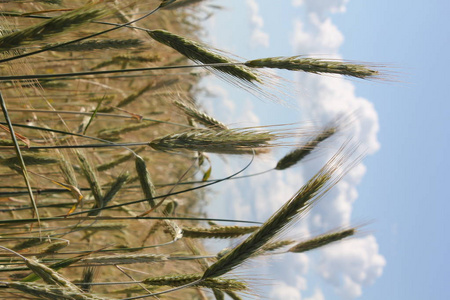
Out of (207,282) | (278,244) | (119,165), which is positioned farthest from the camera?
(119,165)

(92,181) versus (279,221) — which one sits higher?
(92,181)

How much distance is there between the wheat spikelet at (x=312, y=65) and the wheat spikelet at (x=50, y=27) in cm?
50

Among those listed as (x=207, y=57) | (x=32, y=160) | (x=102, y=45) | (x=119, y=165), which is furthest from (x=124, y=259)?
(x=119, y=165)

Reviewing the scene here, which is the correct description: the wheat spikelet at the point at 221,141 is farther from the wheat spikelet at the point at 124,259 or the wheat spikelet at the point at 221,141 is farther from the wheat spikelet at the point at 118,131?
the wheat spikelet at the point at 118,131

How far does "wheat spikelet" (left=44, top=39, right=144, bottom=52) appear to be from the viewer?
1.64 m

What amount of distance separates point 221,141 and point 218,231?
62cm

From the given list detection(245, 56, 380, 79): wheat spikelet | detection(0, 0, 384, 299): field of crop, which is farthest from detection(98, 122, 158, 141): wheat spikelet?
detection(245, 56, 380, 79): wheat spikelet

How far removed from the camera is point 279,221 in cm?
127

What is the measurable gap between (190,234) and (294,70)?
0.92 metres

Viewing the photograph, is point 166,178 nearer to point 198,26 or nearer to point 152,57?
point 198,26

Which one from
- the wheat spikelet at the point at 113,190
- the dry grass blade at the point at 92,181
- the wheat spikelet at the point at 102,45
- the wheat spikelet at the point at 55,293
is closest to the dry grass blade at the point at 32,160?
the dry grass blade at the point at 92,181

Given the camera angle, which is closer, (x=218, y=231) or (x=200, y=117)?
(x=218, y=231)

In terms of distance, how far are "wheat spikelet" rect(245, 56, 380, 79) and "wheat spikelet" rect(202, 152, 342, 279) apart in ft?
1.00

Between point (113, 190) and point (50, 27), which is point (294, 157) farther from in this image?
point (50, 27)
